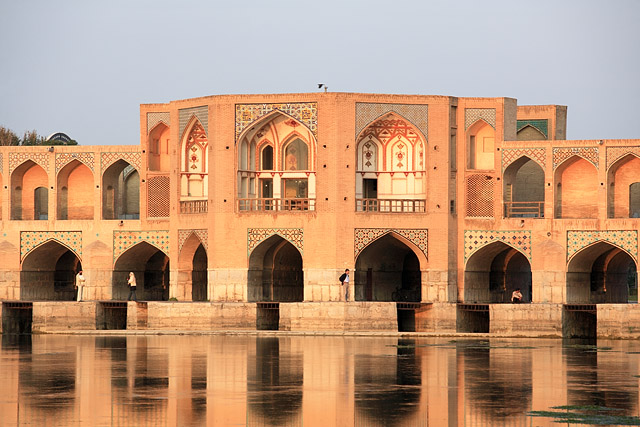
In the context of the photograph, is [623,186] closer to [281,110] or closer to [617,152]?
[617,152]

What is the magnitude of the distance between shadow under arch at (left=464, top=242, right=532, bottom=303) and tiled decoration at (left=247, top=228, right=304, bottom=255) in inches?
160

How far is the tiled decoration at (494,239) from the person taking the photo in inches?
1240

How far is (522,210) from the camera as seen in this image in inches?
1379

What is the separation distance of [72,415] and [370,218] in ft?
55.9

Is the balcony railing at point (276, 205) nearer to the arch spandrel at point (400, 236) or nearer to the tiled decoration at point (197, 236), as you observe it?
the tiled decoration at point (197, 236)

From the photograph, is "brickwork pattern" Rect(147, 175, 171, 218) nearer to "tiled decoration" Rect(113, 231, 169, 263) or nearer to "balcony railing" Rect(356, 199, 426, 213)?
"tiled decoration" Rect(113, 231, 169, 263)

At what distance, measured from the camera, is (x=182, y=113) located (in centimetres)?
3266

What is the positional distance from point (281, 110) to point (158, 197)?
14.3 feet

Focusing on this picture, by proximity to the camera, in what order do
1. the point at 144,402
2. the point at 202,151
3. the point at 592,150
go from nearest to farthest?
1. the point at 144,402
2. the point at 592,150
3. the point at 202,151

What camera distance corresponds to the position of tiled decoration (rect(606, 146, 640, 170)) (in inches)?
1207

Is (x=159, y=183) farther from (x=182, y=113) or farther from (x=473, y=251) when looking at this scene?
(x=473, y=251)

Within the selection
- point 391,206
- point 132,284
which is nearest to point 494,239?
point 391,206

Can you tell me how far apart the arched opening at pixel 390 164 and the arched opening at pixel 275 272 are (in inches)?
102

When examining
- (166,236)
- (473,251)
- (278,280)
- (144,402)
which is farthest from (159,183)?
(144,402)
